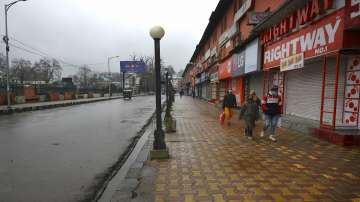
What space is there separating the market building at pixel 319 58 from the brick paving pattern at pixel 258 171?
55.2 inches

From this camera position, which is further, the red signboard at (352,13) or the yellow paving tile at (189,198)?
the red signboard at (352,13)

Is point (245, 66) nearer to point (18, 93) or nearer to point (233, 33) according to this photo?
point (233, 33)

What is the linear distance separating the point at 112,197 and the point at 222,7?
21485 millimetres

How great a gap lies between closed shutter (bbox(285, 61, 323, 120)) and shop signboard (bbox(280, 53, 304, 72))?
780mm

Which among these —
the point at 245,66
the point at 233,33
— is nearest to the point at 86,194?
the point at 245,66

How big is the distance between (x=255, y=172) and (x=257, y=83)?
35.6 ft

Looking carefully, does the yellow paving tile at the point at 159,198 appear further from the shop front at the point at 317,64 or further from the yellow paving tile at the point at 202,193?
the shop front at the point at 317,64

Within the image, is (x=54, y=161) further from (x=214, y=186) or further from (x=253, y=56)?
(x=253, y=56)

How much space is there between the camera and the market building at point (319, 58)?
6.94 m

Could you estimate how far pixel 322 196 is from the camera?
4035 mm

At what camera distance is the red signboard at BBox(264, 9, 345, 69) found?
22.7 ft

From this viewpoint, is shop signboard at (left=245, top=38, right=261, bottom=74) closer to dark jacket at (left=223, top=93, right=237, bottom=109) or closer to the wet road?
dark jacket at (left=223, top=93, right=237, bottom=109)

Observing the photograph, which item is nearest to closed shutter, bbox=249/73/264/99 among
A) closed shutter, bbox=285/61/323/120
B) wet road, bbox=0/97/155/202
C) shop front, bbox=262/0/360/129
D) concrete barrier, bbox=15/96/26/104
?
shop front, bbox=262/0/360/129

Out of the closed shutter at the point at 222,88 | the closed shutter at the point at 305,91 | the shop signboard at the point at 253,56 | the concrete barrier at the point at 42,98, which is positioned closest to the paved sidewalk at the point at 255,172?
Result: the closed shutter at the point at 305,91
